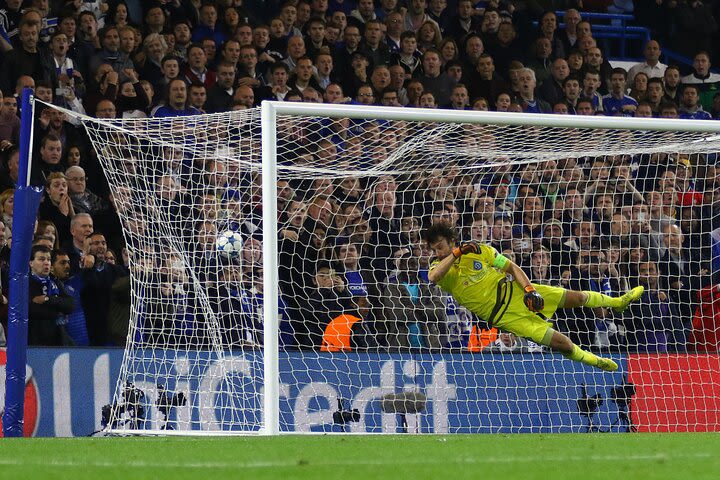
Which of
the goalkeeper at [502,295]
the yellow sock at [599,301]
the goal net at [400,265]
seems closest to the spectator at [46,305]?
the goal net at [400,265]

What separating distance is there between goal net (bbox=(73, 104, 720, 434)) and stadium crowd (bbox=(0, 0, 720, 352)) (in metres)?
0.03

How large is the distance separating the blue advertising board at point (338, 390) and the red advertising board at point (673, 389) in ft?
0.73

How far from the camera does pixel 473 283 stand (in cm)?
1077

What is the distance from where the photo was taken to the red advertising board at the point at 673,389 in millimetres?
11430

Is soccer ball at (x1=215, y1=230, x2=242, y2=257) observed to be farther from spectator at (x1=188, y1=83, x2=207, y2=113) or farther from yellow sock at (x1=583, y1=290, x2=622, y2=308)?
yellow sock at (x1=583, y1=290, x2=622, y2=308)

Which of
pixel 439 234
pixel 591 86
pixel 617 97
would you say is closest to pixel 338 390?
pixel 439 234

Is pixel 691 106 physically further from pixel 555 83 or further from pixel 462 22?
pixel 462 22

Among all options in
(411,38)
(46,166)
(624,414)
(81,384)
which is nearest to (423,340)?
(624,414)

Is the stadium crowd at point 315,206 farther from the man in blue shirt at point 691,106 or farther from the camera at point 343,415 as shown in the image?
the man in blue shirt at point 691,106

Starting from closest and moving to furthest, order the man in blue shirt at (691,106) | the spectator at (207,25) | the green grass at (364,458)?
1. the green grass at (364,458)
2. the spectator at (207,25)
3. the man in blue shirt at (691,106)

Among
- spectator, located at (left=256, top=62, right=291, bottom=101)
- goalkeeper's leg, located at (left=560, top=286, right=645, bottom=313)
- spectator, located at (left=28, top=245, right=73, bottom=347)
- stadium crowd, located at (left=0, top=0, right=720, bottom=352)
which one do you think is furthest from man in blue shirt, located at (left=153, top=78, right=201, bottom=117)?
goalkeeper's leg, located at (left=560, top=286, right=645, bottom=313)

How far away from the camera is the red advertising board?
450 inches

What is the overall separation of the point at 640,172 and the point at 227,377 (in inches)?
195

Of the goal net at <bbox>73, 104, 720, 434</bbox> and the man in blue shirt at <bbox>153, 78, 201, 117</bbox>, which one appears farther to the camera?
the man in blue shirt at <bbox>153, 78, 201, 117</bbox>
